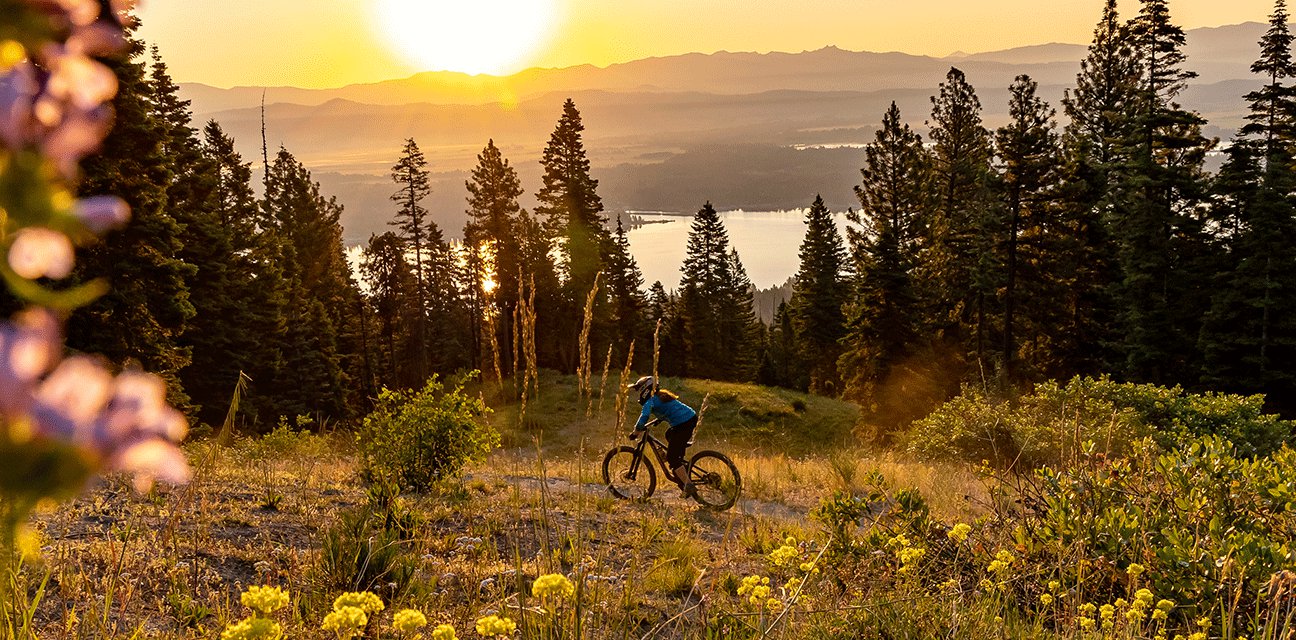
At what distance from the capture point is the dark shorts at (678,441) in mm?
10305

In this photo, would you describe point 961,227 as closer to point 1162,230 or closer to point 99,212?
point 1162,230

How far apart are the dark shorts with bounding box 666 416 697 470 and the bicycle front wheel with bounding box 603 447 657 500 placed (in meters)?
0.39

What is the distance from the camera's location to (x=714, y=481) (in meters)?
10.6

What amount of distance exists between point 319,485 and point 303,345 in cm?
3329

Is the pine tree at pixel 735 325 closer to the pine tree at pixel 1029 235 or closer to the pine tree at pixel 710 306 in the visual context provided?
the pine tree at pixel 710 306

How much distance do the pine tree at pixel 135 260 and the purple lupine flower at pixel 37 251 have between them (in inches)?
793

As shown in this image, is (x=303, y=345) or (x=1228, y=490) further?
(x=303, y=345)

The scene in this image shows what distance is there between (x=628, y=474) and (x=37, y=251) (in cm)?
1046

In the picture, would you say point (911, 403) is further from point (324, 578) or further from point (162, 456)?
point (162, 456)

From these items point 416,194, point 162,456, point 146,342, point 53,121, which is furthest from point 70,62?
point 416,194

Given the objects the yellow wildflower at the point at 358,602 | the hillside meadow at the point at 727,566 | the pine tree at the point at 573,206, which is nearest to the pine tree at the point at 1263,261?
the pine tree at the point at 573,206

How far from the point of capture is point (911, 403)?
33.1m

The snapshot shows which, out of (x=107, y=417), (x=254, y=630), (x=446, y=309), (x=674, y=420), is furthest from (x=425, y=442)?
(x=446, y=309)

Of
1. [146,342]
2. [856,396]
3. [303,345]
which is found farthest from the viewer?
[303,345]
